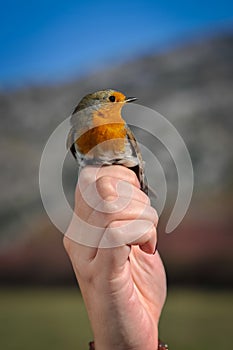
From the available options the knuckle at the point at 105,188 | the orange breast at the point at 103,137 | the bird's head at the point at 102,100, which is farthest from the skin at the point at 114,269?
the bird's head at the point at 102,100

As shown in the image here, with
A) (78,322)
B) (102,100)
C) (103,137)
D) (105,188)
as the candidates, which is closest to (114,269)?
(105,188)

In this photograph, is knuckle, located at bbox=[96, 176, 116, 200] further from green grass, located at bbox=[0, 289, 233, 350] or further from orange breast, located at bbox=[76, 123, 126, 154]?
green grass, located at bbox=[0, 289, 233, 350]

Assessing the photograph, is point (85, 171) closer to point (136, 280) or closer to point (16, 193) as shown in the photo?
point (136, 280)

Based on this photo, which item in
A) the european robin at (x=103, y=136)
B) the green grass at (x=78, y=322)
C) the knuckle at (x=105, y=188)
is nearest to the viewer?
the knuckle at (x=105, y=188)

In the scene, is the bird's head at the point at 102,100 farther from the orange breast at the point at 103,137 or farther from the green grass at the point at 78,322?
the green grass at the point at 78,322

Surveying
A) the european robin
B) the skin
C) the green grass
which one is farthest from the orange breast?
the green grass

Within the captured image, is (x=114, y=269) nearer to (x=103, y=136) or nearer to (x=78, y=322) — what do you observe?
(x=103, y=136)
